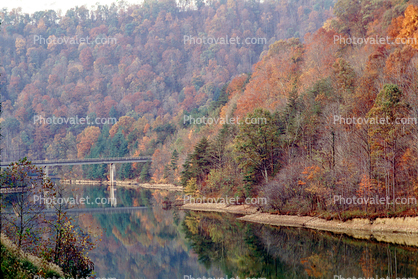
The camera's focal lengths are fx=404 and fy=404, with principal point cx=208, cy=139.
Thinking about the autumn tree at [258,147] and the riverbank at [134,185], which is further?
the riverbank at [134,185]

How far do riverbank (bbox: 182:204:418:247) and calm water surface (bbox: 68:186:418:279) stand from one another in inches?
65.0

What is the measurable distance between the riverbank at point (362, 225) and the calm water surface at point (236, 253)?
1650 mm

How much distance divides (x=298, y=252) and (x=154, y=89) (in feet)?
544

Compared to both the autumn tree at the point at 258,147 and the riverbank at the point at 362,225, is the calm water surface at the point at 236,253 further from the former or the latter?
the autumn tree at the point at 258,147

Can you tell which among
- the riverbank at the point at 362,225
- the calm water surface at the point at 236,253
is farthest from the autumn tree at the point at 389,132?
the calm water surface at the point at 236,253

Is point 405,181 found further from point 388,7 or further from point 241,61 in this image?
point 241,61

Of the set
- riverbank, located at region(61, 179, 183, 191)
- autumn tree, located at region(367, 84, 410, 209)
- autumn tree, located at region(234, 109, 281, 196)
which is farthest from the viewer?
riverbank, located at region(61, 179, 183, 191)

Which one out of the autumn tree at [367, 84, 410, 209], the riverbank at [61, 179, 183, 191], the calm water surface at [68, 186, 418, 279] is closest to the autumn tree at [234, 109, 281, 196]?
the calm water surface at [68, 186, 418, 279]

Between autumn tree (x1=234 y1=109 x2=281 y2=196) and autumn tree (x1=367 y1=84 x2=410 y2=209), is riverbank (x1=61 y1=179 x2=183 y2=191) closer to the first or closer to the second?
autumn tree (x1=234 y1=109 x2=281 y2=196)

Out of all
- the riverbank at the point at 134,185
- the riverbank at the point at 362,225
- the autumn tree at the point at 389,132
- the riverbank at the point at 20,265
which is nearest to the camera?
the riverbank at the point at 20,265

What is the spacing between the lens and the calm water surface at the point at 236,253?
27234 mm

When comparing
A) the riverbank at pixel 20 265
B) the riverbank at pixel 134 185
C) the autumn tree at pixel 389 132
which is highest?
the autumn tree at pixel 389 132

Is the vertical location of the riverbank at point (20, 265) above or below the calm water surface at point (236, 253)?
above

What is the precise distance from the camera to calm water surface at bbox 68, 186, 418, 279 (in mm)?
27234
